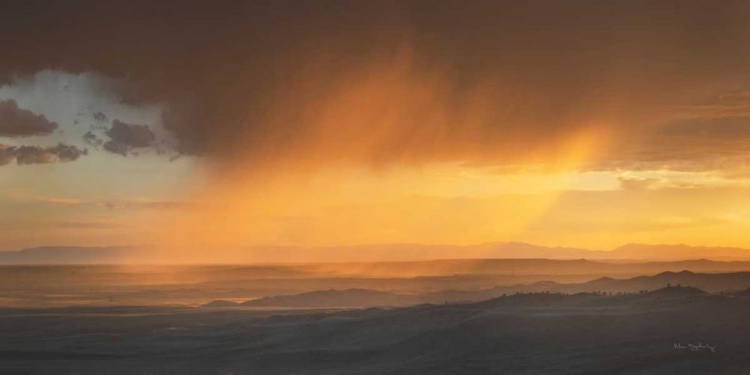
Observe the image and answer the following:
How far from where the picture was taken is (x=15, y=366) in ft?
107

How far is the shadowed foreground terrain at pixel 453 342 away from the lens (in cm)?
2723

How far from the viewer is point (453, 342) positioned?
107 feet

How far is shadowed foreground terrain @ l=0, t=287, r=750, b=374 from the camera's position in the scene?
2723 cm

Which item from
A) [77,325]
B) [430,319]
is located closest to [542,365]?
[430,319]

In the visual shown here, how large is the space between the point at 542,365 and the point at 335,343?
35.9 ft

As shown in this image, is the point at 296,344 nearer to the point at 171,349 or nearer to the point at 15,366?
the point at 171,349
